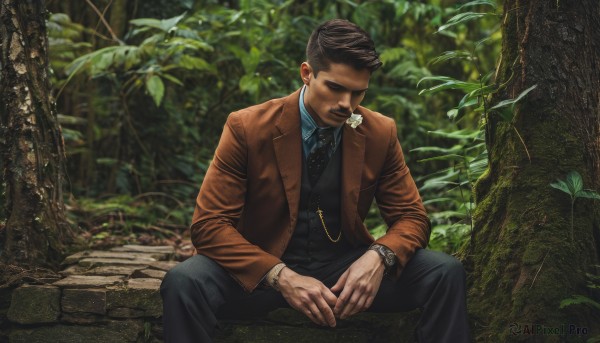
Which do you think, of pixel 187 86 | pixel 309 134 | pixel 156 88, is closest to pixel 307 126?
pixel 309 134

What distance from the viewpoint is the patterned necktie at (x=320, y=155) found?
3107mm

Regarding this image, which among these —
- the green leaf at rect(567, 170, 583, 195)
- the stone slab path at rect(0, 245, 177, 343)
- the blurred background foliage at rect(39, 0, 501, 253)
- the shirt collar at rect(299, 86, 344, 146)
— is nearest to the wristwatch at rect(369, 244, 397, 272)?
the shirt collar at rect(299, 86, 344, 146)

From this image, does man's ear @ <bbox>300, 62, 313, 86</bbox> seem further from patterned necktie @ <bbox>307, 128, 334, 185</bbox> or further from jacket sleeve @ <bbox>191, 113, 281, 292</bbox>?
jacket sleeve @ <bbox>191, 113, 281, 292</bbox>

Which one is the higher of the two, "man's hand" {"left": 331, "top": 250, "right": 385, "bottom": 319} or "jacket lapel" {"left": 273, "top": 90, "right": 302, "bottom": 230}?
"jacket lapel" {"left": 273, "top": 90, "right": 302, "bottom": 230}

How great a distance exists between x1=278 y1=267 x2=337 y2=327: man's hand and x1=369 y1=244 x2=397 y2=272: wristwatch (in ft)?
0.86

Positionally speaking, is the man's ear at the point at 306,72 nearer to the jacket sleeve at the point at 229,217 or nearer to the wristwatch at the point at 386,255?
the jacket sleeve at the point at 229,217

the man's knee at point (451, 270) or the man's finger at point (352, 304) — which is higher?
the man's knee at point (451, 270)

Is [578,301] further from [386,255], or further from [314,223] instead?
[314,223]

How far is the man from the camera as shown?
276cm

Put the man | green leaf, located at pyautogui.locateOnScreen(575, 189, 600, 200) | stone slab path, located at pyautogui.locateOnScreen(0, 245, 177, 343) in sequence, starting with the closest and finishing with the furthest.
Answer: the man, green leaf, located at pyautogui.locateOnScreen(575, 189, 600, 200), stone slab path, located at pyautogui.locateOnScreen(0, 245, 177, 343)

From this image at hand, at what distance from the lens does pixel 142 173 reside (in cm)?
695

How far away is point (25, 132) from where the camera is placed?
3.67m

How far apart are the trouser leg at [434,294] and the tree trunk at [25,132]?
6.10ft

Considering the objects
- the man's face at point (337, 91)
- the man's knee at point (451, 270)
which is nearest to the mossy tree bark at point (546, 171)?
the man's knee at point (451, 270)
